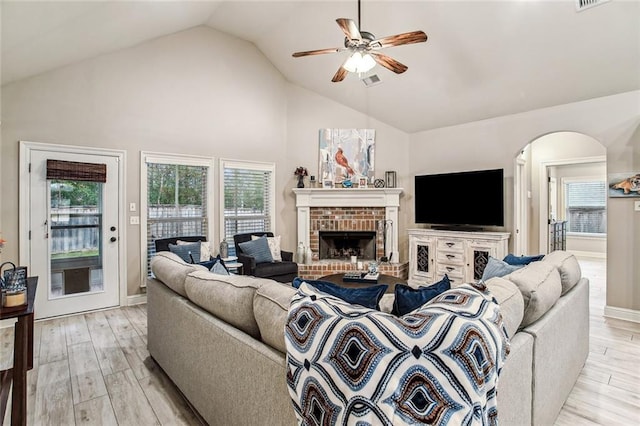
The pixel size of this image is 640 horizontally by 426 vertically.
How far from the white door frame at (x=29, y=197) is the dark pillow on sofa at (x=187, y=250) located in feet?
2.33

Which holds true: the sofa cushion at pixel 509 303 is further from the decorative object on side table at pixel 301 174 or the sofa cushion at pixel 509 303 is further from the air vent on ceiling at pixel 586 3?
the decorative object on side table at pixel 301 174

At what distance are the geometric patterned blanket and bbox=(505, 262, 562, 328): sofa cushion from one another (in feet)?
1.96

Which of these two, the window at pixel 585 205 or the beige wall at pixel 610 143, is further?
the window at pixel 585 205

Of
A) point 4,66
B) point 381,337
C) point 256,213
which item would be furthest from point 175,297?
point 256,213

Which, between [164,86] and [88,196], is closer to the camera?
[88,196]

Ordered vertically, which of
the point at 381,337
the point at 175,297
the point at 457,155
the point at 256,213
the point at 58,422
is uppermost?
the point at 457,155

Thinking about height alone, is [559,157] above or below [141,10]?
below

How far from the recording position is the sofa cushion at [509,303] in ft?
4.63

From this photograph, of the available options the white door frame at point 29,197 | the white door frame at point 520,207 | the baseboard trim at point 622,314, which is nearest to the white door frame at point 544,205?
the white door frame at point 520,207

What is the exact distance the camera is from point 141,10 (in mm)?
3561

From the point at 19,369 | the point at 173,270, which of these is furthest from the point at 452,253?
the point at 19,369

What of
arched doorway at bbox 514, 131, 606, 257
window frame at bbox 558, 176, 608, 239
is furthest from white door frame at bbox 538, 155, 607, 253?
window frame at bbox 558, 176, 608, 239

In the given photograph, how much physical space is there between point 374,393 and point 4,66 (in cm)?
446

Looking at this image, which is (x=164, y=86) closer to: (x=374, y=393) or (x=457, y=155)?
(x=457, y=155)
